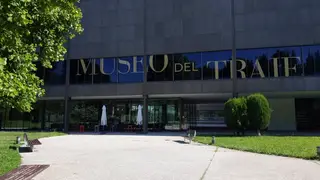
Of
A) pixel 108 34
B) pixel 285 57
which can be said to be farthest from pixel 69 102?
pixel 285 57

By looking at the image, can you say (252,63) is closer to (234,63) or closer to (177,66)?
(234,63)

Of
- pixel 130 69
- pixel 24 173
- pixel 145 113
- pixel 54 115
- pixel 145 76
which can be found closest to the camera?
pixel 24 173

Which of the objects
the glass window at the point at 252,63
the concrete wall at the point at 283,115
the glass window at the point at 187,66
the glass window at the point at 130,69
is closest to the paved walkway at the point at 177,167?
the glass window at the point at 252,63

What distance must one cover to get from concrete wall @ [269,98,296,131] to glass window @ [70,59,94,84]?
1797 centimetres

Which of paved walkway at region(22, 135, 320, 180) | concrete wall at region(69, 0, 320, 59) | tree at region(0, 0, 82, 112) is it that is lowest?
paved walkway at region(22, 135, 320, 180)

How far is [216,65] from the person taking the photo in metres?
28.2

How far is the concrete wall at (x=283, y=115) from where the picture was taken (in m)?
31.9

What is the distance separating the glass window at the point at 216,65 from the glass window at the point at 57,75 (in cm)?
1408

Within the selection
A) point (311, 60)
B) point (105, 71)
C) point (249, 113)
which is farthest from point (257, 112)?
point (105, 71)

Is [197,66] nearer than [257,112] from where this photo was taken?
No

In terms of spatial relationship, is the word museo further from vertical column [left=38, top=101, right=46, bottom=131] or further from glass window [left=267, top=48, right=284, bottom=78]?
vertical column [left=38, top=101, right=46, bottom=131]

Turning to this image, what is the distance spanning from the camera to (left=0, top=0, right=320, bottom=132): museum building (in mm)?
26703

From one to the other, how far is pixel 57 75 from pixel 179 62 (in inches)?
497

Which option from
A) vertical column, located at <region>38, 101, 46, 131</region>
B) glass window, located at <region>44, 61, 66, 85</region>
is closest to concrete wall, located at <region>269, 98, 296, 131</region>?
glass window, located at <region>44, 61, 66, 85</region>
